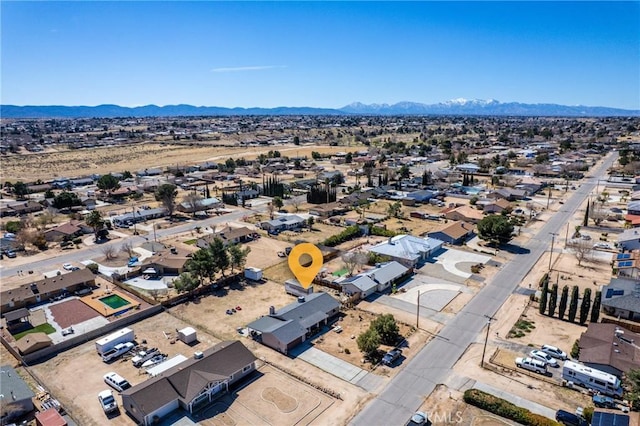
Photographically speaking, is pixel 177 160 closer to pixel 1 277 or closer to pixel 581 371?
pixel 1 277

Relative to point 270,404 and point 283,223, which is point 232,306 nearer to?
point 270,404

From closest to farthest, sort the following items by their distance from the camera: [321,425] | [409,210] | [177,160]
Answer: [321,425]
[409,210]
[177,160]

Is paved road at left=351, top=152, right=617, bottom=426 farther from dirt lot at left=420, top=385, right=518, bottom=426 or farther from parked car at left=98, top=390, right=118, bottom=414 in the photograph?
parked car at left=98, top=390, right=118, bottom=414

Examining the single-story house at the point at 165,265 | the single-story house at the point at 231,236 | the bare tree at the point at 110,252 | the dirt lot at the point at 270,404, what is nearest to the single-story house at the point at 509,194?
the single-story house at the point at 231,236

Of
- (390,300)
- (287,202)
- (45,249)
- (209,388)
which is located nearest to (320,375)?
(209,388)

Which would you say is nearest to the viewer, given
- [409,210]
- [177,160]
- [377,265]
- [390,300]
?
[390,300]

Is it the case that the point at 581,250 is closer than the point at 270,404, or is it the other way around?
the point at 270,404

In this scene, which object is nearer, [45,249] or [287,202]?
[45,249]

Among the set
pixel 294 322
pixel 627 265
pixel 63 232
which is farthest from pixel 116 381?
pixel 627 265

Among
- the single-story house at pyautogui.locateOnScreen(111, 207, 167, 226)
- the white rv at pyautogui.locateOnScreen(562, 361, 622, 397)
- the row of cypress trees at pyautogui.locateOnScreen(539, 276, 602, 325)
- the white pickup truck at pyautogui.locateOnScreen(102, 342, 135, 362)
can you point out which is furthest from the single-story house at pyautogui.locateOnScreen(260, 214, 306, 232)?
the white rv at pyautogui.locateOnScreen(562, 361, 622, 397)
